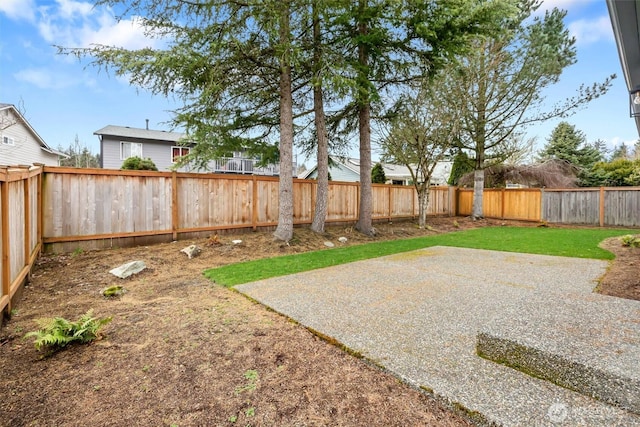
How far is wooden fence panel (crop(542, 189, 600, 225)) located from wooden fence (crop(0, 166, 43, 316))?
16.3m

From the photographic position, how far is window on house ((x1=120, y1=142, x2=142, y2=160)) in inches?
725

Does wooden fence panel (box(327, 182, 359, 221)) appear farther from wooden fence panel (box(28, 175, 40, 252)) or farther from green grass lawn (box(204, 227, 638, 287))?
wooden fence panel (box(28, 175, 40, 252))

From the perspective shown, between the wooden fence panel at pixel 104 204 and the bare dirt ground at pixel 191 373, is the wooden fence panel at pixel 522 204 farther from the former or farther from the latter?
the wooden fence panel at pixel 104 204

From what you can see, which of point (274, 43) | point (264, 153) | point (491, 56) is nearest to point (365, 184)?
point (264, 153)

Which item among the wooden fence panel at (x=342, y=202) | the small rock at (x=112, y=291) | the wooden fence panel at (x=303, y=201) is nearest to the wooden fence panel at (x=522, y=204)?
the wooden fence panel at (x=342, y=202)

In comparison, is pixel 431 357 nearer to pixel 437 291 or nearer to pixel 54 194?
pixel 437 291

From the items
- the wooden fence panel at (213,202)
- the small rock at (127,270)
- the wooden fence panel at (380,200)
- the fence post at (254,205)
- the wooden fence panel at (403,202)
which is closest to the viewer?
the small rock at (127,270)

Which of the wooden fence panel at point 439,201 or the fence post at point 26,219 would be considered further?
the wooden fence panel at point 439,201

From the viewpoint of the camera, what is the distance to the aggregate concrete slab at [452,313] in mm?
1821

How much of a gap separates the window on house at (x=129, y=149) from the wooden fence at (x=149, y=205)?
46.5 ft

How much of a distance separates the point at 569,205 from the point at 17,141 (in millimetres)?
26036

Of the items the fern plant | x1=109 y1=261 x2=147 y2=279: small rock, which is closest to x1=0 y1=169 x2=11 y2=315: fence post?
the fern plant

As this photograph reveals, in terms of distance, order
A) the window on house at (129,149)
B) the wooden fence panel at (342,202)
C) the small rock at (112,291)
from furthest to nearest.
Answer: the window on house at (129,149), the wooden fence panel at (342,202), the small rock at (112,291)

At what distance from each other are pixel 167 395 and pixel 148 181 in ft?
18.6
